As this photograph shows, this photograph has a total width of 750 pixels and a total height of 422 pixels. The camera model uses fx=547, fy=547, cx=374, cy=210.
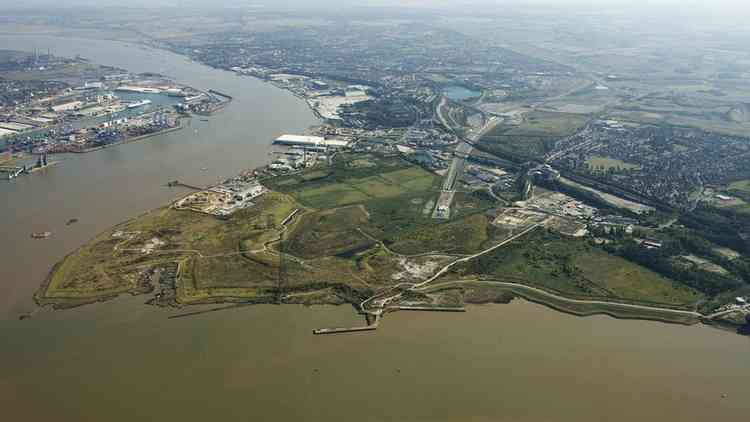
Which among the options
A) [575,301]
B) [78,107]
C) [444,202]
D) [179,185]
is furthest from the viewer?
[78,107]

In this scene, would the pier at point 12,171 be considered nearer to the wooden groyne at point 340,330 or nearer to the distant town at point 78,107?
the distant town at point 78,107

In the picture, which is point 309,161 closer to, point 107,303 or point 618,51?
point 107,303

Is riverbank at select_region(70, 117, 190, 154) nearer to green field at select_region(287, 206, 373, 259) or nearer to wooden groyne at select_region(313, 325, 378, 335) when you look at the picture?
green field at select_region(287, 206, 373, 259)

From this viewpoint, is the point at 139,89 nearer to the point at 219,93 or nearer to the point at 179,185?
the point at 219,93

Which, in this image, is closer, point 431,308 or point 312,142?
point 431,308

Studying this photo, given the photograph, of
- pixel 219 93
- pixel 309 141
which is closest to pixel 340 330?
pixel 309 141

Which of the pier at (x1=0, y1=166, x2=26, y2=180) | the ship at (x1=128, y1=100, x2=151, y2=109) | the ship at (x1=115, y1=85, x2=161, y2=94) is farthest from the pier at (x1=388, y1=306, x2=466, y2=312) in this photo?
the ship at (x1=115, y1=85, x2=161, y2=94)

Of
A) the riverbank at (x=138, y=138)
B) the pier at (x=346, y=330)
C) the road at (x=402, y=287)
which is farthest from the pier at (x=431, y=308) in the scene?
the riverbank at (x=138, y=138)
